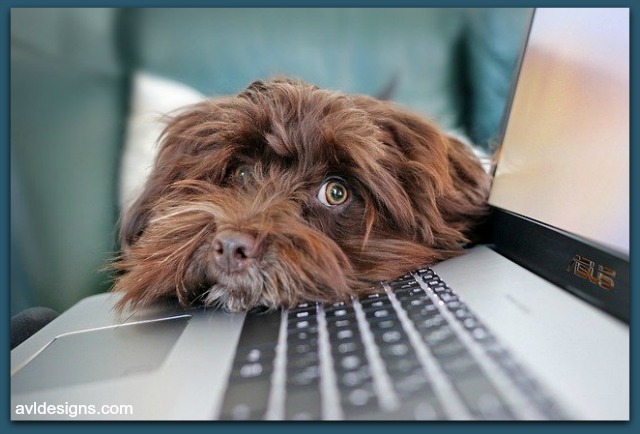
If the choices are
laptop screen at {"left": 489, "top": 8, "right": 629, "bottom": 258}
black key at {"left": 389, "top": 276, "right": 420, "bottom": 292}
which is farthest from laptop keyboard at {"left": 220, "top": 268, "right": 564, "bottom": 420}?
laptop screen at {"left": 489, "top": 8, "right": 629, "bottom": 258}

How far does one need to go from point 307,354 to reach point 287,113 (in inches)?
29.9

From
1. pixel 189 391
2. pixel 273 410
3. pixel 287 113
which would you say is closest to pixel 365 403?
pixel 273 410

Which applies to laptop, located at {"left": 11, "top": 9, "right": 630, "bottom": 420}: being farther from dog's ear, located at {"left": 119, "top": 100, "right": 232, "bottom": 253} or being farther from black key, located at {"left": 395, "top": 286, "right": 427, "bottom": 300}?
dog's ear, located at {"left": 119, "top": 100, "right": 232, "bottom": 253}

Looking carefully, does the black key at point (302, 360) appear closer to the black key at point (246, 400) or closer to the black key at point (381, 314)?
the black key at point (246, 400)

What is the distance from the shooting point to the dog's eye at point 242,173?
4.75 ft

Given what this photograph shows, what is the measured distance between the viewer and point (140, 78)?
9.68 ft

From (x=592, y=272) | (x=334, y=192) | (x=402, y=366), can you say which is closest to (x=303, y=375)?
(x=402, y=366)

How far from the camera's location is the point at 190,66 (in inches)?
123

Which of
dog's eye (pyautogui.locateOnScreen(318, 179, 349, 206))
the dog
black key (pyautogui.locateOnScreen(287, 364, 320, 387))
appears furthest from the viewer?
dog's eye (pyautogui.locateOnScreen(318, 179, 349, 206))

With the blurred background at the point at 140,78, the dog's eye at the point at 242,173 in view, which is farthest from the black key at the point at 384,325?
the blurred background at the point at 140,78

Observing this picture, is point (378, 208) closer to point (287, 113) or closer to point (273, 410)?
point (287, 113)

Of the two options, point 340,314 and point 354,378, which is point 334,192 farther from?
point 354,378

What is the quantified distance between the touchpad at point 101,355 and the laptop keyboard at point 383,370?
0.58ft

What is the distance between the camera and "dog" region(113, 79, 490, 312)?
3.62ft
